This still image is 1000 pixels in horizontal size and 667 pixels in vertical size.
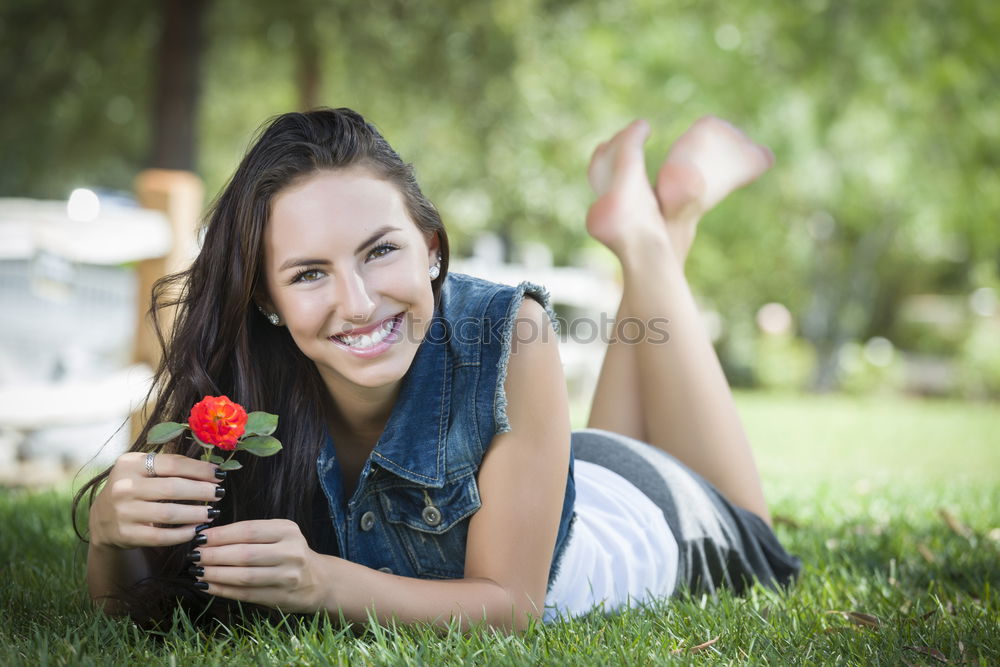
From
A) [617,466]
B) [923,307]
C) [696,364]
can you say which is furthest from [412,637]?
[923,307]

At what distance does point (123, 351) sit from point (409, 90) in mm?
4552

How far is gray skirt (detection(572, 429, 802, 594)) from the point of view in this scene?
2.61 meters

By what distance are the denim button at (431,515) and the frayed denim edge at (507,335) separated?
0.24m

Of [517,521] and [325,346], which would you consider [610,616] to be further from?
[325,346]

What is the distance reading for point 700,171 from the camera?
11.4 ft

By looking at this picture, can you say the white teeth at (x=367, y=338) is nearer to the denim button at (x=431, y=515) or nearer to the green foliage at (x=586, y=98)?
the denim button at (x=431, y=515)

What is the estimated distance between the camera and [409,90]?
33.2 ft

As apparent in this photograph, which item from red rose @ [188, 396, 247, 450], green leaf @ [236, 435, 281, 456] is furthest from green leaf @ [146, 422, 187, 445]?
green leaf @ [236, 435, 281, 456]

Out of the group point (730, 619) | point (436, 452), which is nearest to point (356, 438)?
point (436, 452)

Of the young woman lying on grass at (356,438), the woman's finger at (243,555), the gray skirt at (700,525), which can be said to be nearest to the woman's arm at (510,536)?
the young woman lying on grass at (356,438)

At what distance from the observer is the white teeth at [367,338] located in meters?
2.00

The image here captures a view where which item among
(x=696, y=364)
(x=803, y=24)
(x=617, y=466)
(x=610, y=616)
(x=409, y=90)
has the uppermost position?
(x=803, y=24)

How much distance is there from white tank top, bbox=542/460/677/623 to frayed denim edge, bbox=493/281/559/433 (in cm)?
50

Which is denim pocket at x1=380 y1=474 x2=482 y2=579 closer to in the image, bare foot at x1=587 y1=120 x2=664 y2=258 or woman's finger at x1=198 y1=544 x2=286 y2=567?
woman's finger at x1=198 y1=544 x2=286 y2=567
